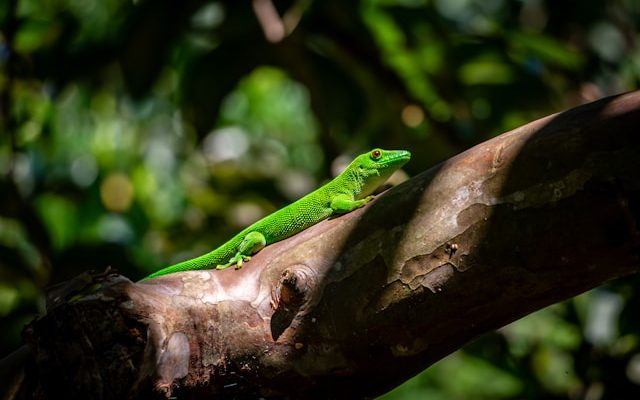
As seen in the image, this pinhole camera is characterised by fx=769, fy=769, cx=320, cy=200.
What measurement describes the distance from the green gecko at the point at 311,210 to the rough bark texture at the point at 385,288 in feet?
3.50

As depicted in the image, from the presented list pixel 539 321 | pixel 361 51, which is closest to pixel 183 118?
pixel 361 51

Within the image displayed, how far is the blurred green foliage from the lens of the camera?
4.48 meters

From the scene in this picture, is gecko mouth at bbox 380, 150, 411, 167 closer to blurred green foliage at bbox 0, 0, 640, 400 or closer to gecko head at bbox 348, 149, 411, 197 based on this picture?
gecko head at bbox 348, 149, 411, 197

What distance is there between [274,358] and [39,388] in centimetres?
69

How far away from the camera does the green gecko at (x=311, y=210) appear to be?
3.73 meters

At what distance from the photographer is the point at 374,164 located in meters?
4.20

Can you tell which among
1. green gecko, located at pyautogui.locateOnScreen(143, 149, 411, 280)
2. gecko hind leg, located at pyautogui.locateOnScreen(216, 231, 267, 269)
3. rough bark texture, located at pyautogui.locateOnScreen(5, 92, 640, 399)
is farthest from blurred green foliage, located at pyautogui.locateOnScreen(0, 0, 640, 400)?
rough bark texture, located at pyautogui.locateOnScreen(5, 92, 640, 399)

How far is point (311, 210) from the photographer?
3.99 meters

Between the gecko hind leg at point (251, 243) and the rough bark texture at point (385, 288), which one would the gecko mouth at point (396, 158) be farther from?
the rough bark texture at point (385, 288)

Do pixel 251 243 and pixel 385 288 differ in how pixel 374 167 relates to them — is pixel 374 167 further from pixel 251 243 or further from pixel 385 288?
pixel 385 288

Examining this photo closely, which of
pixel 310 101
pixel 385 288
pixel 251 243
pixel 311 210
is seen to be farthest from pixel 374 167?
pixel 385 288

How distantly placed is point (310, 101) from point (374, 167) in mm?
1124

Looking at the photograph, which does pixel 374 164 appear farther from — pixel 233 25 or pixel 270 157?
pixel 270 157

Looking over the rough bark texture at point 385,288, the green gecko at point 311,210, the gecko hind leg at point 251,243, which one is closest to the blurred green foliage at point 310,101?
the green gecko at point 311,210
